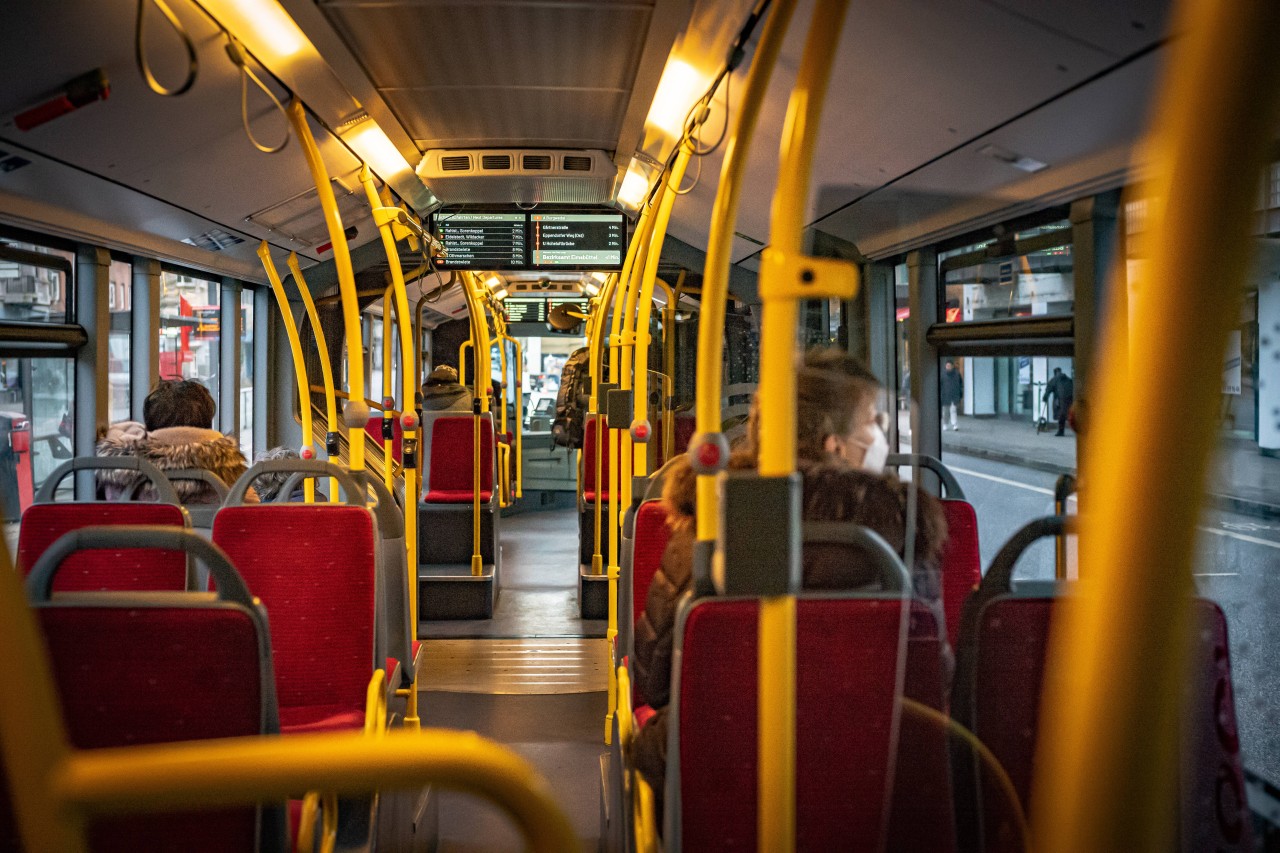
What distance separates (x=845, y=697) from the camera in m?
1.39

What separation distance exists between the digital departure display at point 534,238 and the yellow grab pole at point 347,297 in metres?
2.60

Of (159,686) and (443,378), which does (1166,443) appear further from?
(443,378)

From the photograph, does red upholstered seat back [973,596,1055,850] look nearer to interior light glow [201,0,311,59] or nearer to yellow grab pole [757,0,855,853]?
yellow grab pole [757,0,855,853]

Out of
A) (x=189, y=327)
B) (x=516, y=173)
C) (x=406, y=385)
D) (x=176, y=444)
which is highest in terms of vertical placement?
(x=516, y=173)

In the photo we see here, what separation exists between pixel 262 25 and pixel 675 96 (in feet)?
5.21

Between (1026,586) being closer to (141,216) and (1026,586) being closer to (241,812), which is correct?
(241,812)

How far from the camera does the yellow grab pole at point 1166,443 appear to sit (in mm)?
554

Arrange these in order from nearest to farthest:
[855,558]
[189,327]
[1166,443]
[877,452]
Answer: [1166,443]
[877,452]
[855,558]
[189,327]

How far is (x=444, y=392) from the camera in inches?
320

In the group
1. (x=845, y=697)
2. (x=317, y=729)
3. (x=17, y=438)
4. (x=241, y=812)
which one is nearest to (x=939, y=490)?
(x=845, y=697)

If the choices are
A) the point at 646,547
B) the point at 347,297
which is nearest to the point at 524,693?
the point at 646,547

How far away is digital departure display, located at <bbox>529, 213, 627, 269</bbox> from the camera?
19.1 feet

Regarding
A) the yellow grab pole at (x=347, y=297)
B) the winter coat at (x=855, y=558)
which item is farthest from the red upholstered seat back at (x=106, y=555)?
the winter coat at (x=855, y=558)

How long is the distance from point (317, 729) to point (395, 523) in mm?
837
